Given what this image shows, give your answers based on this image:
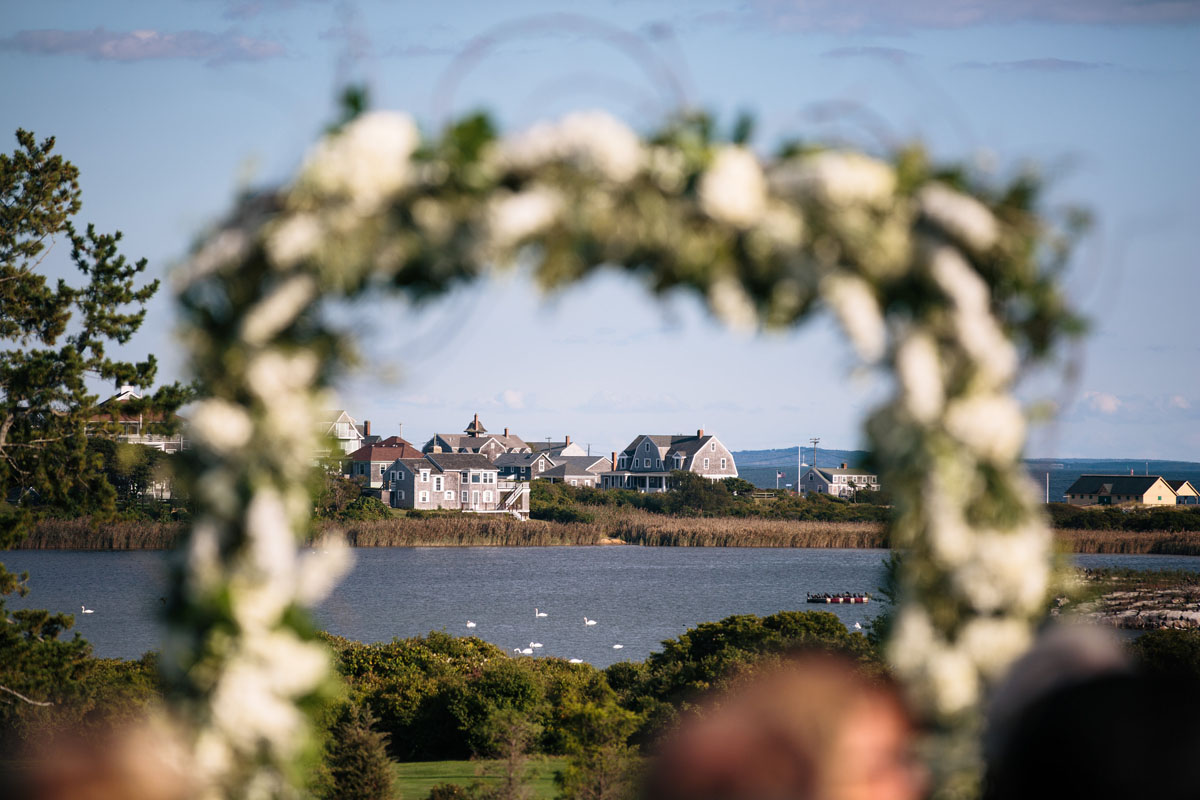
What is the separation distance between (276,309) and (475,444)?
105 metres

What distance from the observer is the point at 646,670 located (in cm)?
1962

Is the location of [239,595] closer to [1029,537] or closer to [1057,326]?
[1029,537]

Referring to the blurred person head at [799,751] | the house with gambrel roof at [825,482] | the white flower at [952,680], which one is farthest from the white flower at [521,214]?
the house with gambrel roof at [825,482]

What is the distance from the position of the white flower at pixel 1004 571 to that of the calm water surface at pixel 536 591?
24711mm

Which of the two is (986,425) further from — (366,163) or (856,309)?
(366,163)

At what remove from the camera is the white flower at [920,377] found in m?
2.03

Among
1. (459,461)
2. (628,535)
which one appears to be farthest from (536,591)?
(459,461)

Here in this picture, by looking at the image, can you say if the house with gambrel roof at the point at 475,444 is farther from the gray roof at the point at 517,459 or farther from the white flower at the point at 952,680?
the white flower at the point at 952,680

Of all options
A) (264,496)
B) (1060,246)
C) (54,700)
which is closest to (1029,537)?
(1060,246)

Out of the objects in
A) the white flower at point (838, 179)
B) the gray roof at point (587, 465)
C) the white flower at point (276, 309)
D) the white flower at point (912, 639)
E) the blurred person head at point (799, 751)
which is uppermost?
the white flower at point (838, 179)

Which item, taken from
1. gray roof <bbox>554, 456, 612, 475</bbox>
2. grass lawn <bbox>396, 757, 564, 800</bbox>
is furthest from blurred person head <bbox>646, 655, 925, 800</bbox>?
gray roof <bbox>554, 456, 612, 475</bbox>

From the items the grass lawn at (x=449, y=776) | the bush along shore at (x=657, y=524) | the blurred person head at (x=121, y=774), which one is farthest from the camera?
the bush along shore at (x=657, y=524)

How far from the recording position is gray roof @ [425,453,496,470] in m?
84.8

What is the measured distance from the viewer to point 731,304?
207 cm
